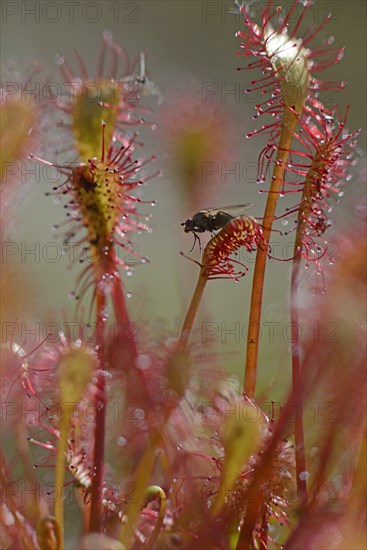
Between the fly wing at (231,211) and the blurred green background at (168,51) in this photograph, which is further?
the blurred green background at (168,51)

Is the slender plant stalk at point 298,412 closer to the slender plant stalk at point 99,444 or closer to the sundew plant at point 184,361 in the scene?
the sundew plant at point 184,361

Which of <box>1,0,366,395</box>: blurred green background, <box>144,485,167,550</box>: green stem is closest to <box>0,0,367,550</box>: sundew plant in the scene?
<box>144,485,167,550</box>: green stem

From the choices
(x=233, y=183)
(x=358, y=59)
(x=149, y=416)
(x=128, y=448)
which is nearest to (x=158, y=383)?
(x=149, y=416)

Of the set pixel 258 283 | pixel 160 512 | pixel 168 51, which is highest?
pixel 168 51

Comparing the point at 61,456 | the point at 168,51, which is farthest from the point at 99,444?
the point at 168,51

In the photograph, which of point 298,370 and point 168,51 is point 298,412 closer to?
point 298,370

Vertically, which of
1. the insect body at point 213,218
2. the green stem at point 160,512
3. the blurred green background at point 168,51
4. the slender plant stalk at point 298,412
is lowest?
the green stem at point 160,512

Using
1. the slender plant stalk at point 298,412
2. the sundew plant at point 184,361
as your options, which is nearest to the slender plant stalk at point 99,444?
the sundew plant at point 184,361

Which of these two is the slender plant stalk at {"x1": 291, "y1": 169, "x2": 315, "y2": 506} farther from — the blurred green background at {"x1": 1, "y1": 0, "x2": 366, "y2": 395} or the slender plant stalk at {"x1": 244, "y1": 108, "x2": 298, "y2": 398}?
the blurred green background at {"x1": 1, "y1": 0, "x2": 366, "y2": 395}

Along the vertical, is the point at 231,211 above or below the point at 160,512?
above
